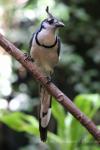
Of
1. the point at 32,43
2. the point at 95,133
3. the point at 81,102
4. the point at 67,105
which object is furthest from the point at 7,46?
the point at 81,102

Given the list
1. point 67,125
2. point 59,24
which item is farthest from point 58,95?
point 67,125

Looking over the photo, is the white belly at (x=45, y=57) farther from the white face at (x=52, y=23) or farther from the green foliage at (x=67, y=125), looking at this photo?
the green foliage at (x=67, y=125)

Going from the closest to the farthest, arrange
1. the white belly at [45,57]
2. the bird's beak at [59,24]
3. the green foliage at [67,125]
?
the bird's beak at [59,24], the white belly at [45,57], the green foliage at [67,125]

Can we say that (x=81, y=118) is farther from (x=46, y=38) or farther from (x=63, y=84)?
(x=63, y=84)

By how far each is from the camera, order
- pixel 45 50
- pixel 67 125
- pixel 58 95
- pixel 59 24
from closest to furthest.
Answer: pixel 58 95
pixel 59 24
pixel 45 50
pixel 67 125

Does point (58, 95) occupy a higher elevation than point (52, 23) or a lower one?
lower

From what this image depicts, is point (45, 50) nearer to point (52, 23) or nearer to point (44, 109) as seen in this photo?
point (52, 23)

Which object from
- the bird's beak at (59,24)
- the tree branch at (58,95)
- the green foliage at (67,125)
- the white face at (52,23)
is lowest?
the tree branch at (58,95)

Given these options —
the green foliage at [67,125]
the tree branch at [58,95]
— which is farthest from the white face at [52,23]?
the green foliage at [67,125]

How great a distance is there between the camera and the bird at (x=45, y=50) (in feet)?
5.12

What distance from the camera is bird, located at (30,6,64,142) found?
1.56 meters

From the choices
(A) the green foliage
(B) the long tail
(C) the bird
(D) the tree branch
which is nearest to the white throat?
(C) the bird

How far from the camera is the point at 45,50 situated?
163 centimetres

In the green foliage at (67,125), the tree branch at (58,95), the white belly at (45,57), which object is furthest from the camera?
the green foliage at (67,125)
